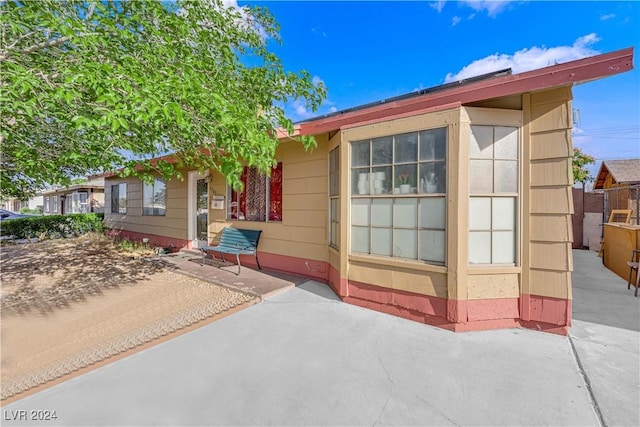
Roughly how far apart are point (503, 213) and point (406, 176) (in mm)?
1196

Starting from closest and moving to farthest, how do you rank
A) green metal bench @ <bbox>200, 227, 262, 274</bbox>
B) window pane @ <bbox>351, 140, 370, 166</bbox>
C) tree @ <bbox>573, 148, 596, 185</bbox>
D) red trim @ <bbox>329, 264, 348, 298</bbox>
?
window pane @ <bbox>351, 140, 370, 166</bbox> < red trim @ <bbox>329, 264, 348, 298</bbox> < green metal bench @ <bbox>200, 227, 262, 274</bbox> < tree @ <bbox>573, 148, 596, 185</bbox>

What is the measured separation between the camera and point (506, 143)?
3.14 m

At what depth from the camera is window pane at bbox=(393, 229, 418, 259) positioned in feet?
11.2

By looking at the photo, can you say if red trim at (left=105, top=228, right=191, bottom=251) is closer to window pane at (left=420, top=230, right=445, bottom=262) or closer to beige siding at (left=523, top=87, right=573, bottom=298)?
window pane at (left=420, top=230, right=445, bottom=262)

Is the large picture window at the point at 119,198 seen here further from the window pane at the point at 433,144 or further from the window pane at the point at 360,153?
the window pane at the point at 433,144

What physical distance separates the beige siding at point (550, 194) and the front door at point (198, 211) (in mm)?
7041

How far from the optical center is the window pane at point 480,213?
316 centimetres

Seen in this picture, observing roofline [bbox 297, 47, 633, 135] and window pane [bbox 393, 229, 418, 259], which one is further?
window pane [bbox 393, 229, 418, 259]

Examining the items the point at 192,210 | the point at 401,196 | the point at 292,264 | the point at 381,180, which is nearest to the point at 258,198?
the point at 292,264

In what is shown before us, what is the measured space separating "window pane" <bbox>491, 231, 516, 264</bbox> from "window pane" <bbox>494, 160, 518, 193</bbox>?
518mm

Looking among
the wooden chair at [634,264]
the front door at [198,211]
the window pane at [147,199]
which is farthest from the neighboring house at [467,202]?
the window pane at [147,199]

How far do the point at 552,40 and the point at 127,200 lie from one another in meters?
13.3

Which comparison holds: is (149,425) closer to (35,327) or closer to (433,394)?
(433,394)

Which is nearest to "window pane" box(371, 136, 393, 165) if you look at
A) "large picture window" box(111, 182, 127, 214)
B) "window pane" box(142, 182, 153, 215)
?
"window pane" box(142, 182, 153, 215)
